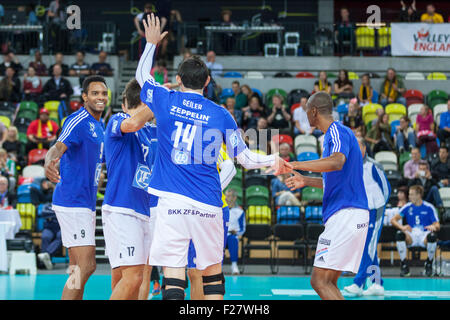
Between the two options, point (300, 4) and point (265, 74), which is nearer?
point (265, 74)

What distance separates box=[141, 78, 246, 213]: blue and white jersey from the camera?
4887mm

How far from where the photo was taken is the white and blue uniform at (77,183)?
5898 millimetres

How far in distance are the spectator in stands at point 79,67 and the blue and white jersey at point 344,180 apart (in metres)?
13.5

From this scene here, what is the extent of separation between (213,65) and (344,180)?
12859 mm

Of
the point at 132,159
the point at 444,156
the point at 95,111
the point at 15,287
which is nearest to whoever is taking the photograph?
the point at 132,159

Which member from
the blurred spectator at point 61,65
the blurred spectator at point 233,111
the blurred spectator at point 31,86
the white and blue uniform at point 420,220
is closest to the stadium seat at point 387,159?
the white and blue uniform at point 420,220

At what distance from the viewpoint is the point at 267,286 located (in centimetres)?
1058

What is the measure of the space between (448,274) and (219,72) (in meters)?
9.01

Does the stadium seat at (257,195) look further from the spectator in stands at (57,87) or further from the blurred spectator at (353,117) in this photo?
the spectator in stands at (57,87)

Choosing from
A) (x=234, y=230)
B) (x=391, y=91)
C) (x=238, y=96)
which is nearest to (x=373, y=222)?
(x=234, y=230)

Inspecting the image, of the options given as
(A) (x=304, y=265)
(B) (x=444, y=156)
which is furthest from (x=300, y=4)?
(A) (x=304, y=265)

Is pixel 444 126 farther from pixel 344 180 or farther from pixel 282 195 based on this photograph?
pixel 344 180

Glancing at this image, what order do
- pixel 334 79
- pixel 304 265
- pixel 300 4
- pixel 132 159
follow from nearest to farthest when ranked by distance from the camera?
pixel 132 159, pixel 304 265, pixel 334 79, pixel 300 4
